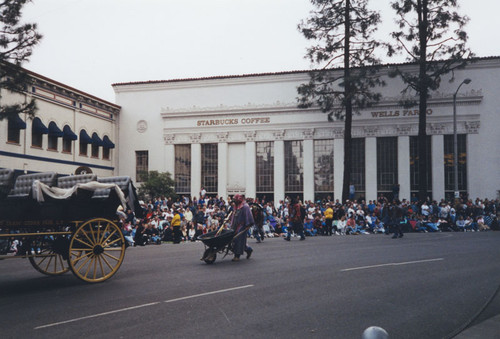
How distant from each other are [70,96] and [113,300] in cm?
3363

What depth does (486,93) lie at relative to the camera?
3950 cm

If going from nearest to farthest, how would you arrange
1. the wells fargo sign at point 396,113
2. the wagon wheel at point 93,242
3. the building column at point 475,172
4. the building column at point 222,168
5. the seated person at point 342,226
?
the wagon wheel at point 93,242
the seated person at point 342,226
the building column at point 475,172
the wells fargo sign at point 396,113
the building column at point 222,168

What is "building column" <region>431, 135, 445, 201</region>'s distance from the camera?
3947cm

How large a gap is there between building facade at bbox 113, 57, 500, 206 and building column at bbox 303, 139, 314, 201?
0.09 meters

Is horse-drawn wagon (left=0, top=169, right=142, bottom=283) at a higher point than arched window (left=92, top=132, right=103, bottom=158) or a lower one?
lower

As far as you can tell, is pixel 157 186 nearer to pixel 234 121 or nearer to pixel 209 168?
pixel 209 168

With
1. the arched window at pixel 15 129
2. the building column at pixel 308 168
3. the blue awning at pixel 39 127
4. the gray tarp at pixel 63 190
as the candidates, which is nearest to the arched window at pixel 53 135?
the blue awning at pixel 39 127

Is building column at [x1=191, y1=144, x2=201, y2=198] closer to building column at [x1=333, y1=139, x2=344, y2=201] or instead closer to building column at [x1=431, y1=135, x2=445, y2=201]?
building column at [x1=333, y1=139, x2=344, y2=201]

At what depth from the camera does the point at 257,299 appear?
27.6ft

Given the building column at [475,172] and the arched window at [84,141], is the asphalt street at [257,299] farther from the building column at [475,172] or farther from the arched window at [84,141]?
the arched window at [84,141]

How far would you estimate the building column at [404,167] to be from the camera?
40.0m

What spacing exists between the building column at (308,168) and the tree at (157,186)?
11.2 meters

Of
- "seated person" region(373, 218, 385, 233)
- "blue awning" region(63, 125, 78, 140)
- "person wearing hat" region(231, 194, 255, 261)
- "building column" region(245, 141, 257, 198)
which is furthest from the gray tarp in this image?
"building column" region(245, 141, 257, 198)

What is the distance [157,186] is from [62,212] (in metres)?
30.7
